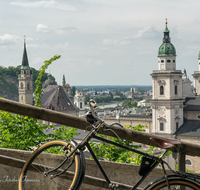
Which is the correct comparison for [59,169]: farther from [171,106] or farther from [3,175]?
[171,106]

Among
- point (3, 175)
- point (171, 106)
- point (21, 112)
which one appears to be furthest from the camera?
point (171, 106)

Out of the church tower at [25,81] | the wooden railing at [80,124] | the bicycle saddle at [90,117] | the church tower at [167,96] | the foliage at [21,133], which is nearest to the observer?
the bicycle saddle at [90,117]

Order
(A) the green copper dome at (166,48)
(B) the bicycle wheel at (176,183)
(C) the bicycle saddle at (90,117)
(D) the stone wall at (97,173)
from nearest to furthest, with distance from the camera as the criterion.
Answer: (B) the bicycle wheel at (176,183), (C) the bicycle saddle at (90,117), (D) the stone wall at (97,173), (A) the green copper dome at (166,48)

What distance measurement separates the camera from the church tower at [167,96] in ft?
173

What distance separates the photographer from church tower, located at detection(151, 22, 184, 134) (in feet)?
173

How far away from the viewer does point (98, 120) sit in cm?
267

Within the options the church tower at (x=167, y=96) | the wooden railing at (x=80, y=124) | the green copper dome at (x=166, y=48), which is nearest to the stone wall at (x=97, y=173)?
the wooden railing at (x=80, y=124)

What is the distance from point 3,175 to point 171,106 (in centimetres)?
4990

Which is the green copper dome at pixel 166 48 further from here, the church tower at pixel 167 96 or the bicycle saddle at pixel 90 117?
the bicycle saddle at pixel 90 117

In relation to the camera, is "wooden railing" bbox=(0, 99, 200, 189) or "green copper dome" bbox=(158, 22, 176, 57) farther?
"green copper dome" bbox=(158, 22, 176, 57)

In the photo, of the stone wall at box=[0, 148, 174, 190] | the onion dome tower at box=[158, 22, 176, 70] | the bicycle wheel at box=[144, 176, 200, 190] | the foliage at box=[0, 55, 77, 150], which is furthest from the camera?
the onion dome tower at box=[158, 22, 176, 70]

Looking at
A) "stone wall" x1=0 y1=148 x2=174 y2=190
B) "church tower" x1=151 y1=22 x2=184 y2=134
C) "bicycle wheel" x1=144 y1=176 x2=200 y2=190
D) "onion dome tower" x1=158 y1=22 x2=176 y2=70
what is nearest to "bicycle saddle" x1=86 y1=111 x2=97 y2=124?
"bicycle wheel" x1=144 y1=176 x2=200 y2=190

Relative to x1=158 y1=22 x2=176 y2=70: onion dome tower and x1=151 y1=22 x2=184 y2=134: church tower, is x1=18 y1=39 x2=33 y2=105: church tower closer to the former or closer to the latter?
x1=158 y1=22 x2=176 y2=70: onion dome tower

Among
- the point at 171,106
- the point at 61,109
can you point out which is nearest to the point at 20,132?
the point at 171,106
